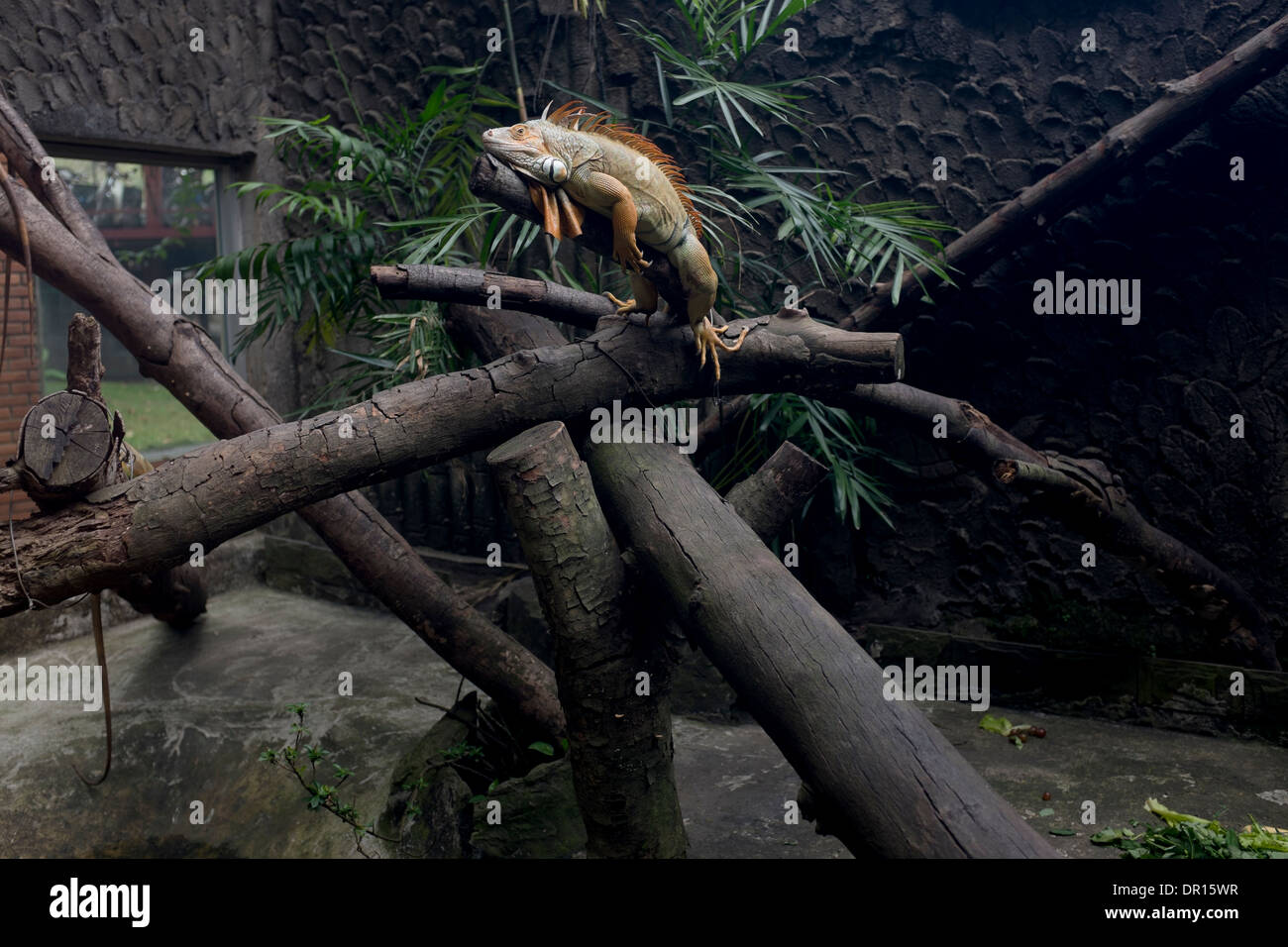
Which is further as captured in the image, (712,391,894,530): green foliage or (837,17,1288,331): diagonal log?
(712,391,894,530): green foliage

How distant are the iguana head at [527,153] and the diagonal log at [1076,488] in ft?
5.44

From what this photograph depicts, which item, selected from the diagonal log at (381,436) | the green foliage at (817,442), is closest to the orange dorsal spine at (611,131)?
the diagonal log at (381,436)

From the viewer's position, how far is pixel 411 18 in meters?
5.75

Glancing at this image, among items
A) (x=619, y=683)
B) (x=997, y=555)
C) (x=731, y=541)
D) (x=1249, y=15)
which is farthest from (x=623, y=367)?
(x=1249, y=15)

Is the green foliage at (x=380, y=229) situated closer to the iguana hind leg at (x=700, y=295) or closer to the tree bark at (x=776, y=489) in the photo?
the iguana hind leg at (x=700, y=295)

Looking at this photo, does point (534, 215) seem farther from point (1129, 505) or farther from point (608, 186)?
point (1129, 505)

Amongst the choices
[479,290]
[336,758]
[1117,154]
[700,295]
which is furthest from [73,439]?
[1117,154]

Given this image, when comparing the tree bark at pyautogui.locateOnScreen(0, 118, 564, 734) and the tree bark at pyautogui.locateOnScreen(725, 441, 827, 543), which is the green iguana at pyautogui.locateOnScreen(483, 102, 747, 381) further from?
the tree bark at pyautogui.locateOnScreen(0, 118, 564, 734)

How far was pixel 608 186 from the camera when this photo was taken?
98.3 inches

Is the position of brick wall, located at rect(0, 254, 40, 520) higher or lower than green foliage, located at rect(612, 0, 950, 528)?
lower

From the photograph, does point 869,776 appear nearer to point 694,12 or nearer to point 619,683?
point 619,683

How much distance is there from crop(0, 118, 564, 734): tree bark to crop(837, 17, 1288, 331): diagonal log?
2.09m

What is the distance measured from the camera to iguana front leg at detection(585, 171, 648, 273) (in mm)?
2496

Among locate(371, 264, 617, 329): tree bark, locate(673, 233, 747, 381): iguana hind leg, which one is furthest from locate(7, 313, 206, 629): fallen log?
locate(673, 233, 747, 381): iguana hind leg
